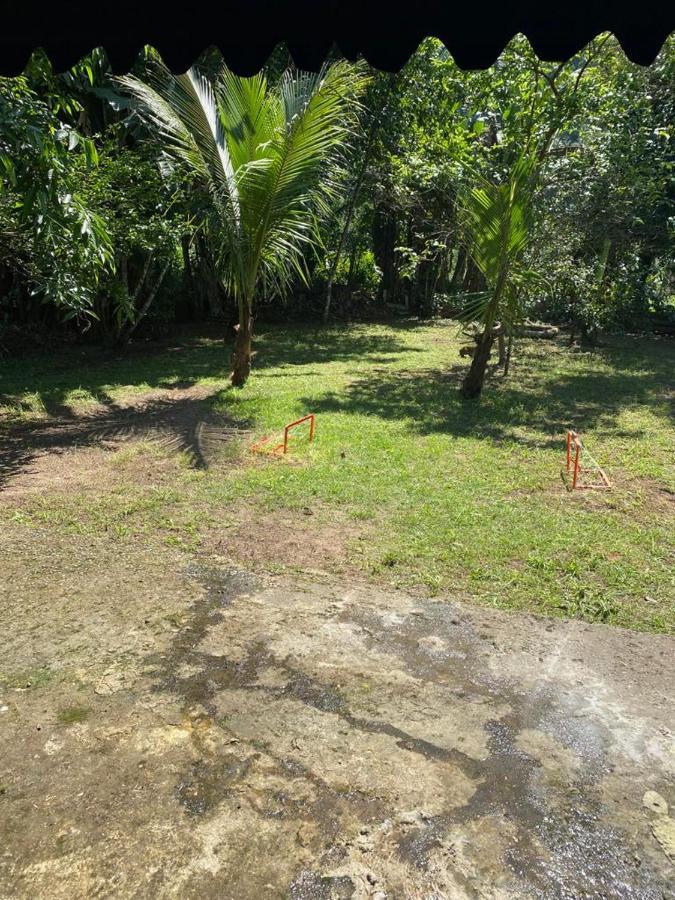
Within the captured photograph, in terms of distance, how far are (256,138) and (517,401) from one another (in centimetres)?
542

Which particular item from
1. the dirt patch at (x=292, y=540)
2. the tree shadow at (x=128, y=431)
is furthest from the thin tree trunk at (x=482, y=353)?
the dirt patch at (x=292, y=540)

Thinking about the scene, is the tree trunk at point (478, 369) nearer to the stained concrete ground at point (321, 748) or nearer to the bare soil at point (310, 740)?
the bare soil at point (310, 740)

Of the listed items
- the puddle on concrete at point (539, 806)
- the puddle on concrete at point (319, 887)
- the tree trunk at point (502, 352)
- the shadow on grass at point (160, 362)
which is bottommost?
the puddle on concrete at point (319, 887)

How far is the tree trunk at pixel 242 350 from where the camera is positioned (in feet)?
33.0

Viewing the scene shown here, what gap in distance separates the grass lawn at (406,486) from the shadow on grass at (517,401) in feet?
0.16

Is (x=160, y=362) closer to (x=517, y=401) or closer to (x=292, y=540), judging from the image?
(x=517, y=401)

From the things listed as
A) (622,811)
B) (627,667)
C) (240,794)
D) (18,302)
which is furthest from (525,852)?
(18,302)

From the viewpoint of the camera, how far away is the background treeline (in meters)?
6.46

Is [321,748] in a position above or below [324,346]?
below

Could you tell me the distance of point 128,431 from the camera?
8328 mm

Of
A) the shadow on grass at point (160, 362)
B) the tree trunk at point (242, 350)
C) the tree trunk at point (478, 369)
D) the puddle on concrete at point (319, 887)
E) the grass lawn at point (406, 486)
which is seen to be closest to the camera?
the puddle on concrete at point (319, 887)

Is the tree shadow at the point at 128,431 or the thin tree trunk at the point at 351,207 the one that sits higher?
the thin tree trunk at the point at 351,207

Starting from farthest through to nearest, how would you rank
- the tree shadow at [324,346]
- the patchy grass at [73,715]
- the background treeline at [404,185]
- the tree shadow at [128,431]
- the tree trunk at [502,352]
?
the tree shadow at [324,346] → the tree trunk at [502,352] → the tree shadow at [128,431] → the background treeline at [404,185] → the patchy grass at [73,715]

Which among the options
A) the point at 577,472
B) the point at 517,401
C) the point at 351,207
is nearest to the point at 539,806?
the point at 577,472
